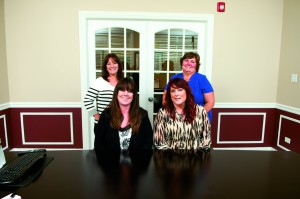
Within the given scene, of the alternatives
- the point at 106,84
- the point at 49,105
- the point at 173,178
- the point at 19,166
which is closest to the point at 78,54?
the point at 49,105

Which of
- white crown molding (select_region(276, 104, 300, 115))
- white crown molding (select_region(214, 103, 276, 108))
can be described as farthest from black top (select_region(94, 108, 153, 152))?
white crown molding (select_region(276, 104, 300, 115))

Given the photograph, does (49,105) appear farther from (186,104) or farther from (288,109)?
(288,109)

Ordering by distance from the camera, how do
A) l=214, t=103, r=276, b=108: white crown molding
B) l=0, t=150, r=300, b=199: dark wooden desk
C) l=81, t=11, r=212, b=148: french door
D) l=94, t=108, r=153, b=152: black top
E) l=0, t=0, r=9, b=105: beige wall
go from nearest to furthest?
l=0, t=150, r=300, b=199: dark wooden desk → l=94, t=108, r=153, b=152: black top → l=0, t=0, r=9, b=105: beige wall → l=81, t=11, r=212, b=148: french door → l=214, t=103, r=276, b=108: white crown molding

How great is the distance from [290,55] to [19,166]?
3360mm

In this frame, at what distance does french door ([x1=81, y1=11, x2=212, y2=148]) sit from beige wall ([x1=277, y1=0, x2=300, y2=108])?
105 centimetres

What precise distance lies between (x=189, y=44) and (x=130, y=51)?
A: 2.82ft

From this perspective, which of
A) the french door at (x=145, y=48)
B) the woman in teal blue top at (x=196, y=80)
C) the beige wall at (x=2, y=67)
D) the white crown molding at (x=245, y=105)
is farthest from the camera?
the white crown molding at (x=245, y=105)

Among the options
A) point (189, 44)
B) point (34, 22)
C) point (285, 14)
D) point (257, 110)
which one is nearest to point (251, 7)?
point (285, 14)

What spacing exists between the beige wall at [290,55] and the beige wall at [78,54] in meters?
0.09

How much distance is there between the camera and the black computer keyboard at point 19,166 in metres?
1.07

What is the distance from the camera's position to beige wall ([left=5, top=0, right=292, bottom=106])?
3012 mm

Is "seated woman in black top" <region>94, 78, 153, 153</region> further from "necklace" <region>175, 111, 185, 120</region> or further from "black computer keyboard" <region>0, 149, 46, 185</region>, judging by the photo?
"black computer keyboard" <region>0, 149, 46, 185</region>

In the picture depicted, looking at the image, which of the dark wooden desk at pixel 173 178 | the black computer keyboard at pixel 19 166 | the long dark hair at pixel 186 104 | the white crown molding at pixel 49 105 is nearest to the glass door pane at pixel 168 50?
the white crown molding at pixel 49 105

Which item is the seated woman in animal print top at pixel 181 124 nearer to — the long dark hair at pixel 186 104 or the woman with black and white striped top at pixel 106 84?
the long dark hair at pixel 186 104
